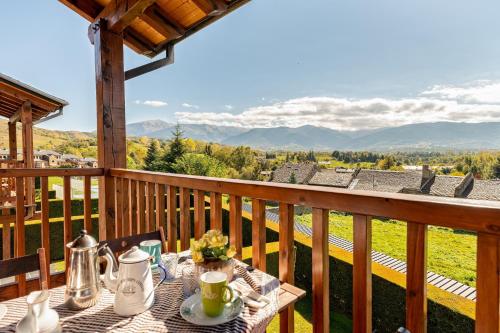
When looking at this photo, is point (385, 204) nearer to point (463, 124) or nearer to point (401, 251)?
point (401, 251)

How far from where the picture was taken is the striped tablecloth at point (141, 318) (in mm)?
765

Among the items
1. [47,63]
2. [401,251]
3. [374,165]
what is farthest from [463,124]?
[47,63]

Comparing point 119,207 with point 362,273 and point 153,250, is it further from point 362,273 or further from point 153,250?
point 362,273

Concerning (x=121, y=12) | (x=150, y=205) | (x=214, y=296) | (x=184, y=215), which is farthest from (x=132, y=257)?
(x=121, y=12)

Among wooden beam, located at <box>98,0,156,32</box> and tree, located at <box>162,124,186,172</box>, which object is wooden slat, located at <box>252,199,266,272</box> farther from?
tree, located at <box>162,124,186,172</box>

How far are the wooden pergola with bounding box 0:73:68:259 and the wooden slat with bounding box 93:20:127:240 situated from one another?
2888 millimetres

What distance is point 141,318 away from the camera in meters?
0.81

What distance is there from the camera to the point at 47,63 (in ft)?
74.3

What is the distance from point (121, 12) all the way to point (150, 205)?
4.64 feet

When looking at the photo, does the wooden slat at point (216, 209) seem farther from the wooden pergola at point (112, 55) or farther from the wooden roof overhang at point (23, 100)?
the wooden roof overhang at point (23, 100)

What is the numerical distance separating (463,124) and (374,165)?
3199 centimetres

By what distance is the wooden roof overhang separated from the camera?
14.7 ft

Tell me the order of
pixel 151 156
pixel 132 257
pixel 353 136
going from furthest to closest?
pixel 353 136 → pixel 151 156 → pixel 132 257

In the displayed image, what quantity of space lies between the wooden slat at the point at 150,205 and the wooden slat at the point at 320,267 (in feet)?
4.21
